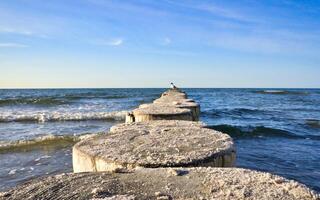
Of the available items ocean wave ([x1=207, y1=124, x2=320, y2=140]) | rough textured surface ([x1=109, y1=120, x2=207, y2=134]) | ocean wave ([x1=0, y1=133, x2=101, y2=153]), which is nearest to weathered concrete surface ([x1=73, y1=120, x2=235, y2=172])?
rough textured surface ([x1=109, y1=120, x2=207, y2=134])

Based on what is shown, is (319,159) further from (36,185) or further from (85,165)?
(36,185)

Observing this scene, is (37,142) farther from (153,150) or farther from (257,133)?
(153,150)

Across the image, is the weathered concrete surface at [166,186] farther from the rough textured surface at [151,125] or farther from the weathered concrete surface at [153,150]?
the rough textured surface at [151,125]

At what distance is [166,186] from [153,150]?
2.50 ft

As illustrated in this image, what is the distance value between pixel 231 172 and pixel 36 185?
102cm

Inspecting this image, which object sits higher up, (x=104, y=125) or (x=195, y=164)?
(x=195, y=164)

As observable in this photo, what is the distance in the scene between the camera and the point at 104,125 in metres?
14.7

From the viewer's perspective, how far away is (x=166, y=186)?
1.97 metres

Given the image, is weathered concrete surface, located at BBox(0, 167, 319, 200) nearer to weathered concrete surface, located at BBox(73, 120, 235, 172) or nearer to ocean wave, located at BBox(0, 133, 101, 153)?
weathered concrete surface, located at BBox(73, 120, 235, 172)

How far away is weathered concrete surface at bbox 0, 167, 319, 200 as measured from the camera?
1.85m

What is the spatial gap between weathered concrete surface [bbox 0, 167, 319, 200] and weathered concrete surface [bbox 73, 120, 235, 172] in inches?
8.8

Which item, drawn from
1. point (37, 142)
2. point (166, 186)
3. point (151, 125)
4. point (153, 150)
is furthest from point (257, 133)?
point (166, 186)

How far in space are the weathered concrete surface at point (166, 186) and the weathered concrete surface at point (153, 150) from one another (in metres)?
0.22

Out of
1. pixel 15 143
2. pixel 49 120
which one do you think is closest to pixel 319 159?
pixel 15 143
